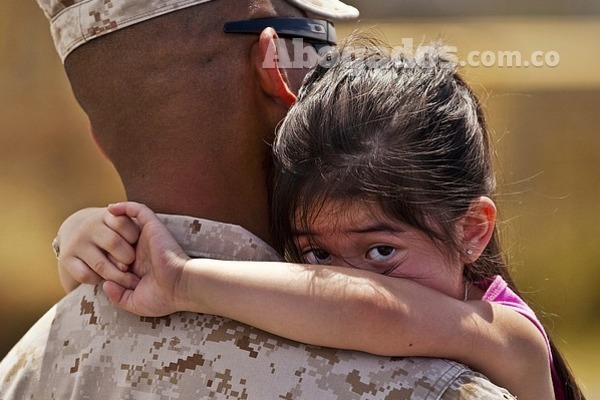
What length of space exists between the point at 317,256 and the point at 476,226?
330mm

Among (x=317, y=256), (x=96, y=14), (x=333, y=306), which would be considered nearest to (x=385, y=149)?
(x=317, y=256)

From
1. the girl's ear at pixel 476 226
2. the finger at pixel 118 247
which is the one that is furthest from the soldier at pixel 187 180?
the girl's ear at pixel 476 226

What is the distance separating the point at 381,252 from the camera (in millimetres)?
1832

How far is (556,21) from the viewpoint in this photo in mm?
7473

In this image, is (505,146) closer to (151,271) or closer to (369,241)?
(369,241)

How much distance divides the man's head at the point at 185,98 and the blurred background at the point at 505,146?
17.1 feet

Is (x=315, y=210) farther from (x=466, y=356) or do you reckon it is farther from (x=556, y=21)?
(x=556, y=21)

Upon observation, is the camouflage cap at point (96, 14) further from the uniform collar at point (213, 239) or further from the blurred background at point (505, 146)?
the blurred background at point (505, 146)

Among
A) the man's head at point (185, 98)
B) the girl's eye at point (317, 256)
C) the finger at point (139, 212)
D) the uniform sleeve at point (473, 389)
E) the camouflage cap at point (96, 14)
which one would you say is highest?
the camouflage cap at point (96, 14)

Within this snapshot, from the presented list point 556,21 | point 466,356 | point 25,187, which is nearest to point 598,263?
point 556,21

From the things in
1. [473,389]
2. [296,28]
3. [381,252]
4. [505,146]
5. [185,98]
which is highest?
[296,28]

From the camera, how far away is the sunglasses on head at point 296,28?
209cm

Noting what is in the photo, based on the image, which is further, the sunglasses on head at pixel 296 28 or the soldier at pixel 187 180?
the sunglasses on head at pixel 296 28

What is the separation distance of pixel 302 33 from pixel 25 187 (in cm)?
579
